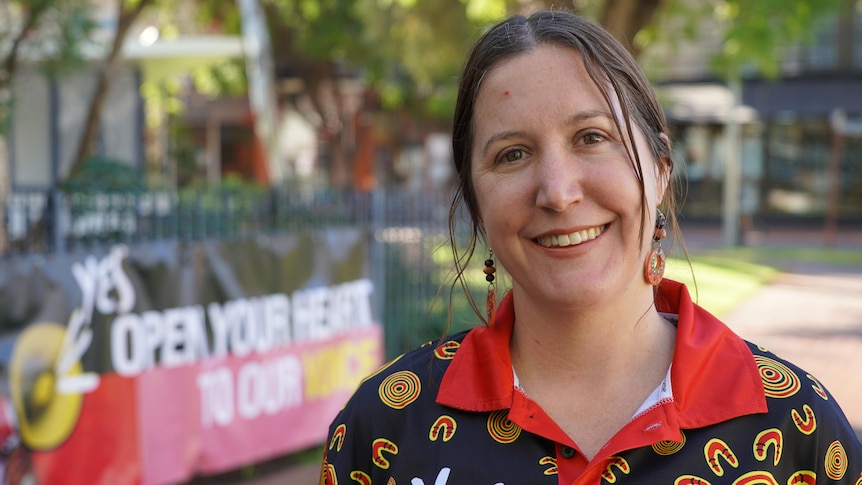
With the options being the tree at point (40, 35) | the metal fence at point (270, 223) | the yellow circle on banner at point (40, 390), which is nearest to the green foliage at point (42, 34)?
the tree at point (40, 35)

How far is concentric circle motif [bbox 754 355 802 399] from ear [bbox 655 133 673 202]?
37 cm

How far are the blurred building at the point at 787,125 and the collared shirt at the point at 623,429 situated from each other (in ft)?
86.6

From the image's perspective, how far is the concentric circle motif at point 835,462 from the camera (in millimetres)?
1754

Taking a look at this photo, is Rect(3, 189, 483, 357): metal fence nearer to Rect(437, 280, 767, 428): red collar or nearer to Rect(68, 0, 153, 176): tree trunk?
Rect(437, 280, 767, 428): red collar

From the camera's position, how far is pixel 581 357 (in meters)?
1.92

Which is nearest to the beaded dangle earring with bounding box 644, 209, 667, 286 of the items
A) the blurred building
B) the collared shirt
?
the collared shirt

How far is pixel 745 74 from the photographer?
91.8 feet

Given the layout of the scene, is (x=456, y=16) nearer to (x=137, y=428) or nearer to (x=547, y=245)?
(x=137, y=428)

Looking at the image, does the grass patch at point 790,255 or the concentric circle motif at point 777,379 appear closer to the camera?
the concentric circle motif at point 777,379

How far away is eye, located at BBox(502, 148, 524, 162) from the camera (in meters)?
1.88

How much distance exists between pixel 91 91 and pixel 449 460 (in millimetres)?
14783

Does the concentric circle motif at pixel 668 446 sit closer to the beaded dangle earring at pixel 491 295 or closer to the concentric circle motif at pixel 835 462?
the concentric circle motif at pixel 835 462

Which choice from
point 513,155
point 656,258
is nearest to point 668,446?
point 656,258

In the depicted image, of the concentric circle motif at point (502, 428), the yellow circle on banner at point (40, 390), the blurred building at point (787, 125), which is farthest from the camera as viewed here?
the blurred building at point (787, 125)
